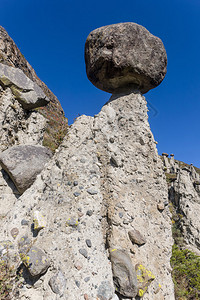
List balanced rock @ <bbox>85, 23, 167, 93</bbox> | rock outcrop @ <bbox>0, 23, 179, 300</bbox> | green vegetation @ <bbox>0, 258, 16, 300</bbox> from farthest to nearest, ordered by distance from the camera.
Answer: balanced rock @ <bbox>85, 23, 167, 93</bbox> < rock outcrop @ <bbox>0, 23, 179, 300</bbox> < green vegetation @ <bbox>0, 258, 16, 300</bbox>

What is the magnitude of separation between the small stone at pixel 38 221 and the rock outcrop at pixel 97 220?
17 millimetres

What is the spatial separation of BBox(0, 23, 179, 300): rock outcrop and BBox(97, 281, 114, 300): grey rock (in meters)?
0.01

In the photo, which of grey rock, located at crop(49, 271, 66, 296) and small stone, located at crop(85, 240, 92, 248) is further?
small stone, located at crop(85, 240, 92, 248)

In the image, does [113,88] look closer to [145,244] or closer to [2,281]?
[145,244]

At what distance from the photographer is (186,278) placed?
5633 millimetres

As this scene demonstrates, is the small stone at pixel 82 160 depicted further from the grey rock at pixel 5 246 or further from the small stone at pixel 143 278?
the small stone at pixel 143 278

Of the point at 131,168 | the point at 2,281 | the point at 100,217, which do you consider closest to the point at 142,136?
the point at 131,168

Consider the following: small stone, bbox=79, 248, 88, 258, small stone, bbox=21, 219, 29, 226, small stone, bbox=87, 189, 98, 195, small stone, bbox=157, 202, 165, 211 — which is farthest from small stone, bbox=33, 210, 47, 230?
small stone, bbox=157, 202, 165, 211

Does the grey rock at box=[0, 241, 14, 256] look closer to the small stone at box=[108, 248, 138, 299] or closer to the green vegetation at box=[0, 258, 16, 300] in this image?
the green vegetation at box=[0, 258, 16, 300]

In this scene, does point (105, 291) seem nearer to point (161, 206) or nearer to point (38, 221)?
point (38, 221)

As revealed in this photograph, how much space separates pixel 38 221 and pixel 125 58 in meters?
4.41

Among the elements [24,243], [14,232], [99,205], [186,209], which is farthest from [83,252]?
[186,209]

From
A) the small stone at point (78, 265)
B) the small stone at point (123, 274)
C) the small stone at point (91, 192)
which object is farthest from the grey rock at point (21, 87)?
the small stone at point (123, 274)

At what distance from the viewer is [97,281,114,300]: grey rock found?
8.57ft
